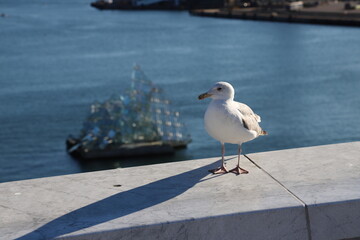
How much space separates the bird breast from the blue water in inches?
668

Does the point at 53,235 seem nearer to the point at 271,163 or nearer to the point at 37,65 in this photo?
the point at 271,163

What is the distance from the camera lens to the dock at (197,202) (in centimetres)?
200

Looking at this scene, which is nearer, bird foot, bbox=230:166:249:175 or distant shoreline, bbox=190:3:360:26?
bird foot, bbox=230:166:249:175

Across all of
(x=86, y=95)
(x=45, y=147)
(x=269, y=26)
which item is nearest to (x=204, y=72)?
(x=86, y=95)

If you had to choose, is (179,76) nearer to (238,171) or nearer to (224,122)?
(224,122)

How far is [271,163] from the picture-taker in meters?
2.68

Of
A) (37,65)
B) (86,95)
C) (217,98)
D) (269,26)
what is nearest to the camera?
(217,98)

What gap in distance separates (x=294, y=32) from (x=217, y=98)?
1880 inches

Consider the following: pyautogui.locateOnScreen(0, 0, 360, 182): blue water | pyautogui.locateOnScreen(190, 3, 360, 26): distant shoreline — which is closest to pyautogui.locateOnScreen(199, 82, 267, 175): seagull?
pyautogui.locateOnScreen(0, 0, 360, 182): blue water

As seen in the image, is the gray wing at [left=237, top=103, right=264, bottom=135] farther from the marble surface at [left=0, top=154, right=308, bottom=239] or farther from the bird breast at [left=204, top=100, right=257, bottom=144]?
the marble surface at [left=0, top=154, right=308, bottom=239]

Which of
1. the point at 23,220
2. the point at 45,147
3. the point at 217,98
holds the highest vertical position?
the point at 217,98

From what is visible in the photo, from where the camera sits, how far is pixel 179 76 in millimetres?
31469

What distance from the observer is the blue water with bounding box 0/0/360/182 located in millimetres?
21922

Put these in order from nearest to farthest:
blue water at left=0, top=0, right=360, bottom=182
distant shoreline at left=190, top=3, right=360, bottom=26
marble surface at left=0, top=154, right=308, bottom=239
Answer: marble surface at left=0, top=154, right=308, bottom=239 → blue water at left=0, top=0, right=360, bottom=182 → distant shoreline at left=190, top=3, right=360, bottom=26
